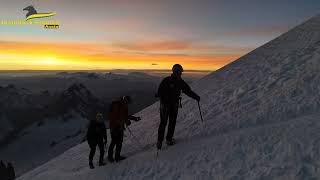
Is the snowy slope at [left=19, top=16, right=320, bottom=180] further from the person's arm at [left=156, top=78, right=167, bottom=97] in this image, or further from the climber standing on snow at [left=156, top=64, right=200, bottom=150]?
the person's arm at [left=156, top=78, right=167, bottom=97]

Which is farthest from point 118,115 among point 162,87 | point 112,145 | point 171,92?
point 171,92

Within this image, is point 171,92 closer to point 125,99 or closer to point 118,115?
point 125,99

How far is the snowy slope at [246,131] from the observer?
433 inches

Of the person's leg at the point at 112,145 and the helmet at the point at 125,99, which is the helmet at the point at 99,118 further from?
the helmet at the point at 125,99

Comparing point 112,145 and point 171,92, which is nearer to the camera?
point 171,92

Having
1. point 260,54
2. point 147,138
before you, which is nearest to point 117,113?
point 147,138

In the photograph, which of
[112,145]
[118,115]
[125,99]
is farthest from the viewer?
[112,145]

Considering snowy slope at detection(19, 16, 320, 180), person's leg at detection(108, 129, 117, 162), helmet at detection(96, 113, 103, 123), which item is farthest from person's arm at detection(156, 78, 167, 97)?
helmet at detection(96, 113, 103, 123)

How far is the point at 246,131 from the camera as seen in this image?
43.3 ft

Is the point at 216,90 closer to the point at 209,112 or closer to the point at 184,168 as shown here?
the point at 209,112

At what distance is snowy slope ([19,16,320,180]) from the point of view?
11.0m

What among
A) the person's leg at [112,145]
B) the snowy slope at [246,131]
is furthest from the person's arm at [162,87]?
the person's leg at [112,145]

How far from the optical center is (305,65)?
59.1 ft

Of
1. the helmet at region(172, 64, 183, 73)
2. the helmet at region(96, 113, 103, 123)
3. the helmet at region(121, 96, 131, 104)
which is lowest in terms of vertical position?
the helmet at region(96, 113, 103, 123)
